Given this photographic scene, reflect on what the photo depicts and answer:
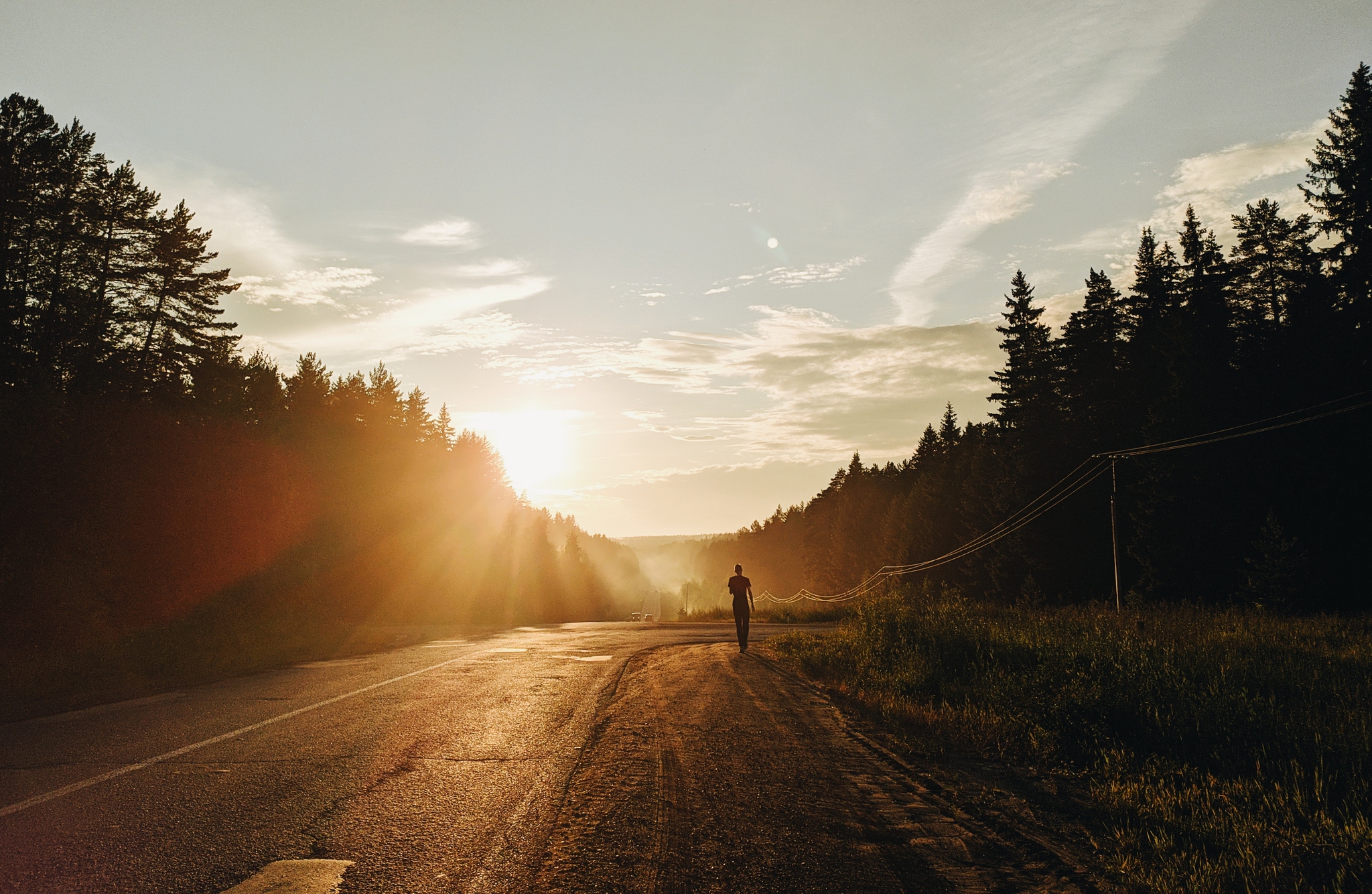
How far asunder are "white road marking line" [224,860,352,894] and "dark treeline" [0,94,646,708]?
14597 millimetres

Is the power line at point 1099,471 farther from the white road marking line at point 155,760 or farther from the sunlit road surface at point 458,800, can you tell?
the white road marking line at point 155,760

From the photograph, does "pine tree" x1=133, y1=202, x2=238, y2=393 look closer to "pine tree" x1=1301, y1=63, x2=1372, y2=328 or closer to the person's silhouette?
the person's silhouette

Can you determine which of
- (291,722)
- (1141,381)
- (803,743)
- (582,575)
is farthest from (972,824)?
(582,575)

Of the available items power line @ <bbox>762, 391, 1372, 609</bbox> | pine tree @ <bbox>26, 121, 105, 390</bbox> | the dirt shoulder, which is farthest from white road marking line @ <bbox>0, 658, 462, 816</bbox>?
pine tree @ <bbox>26, 121, 105, 390</bbox>

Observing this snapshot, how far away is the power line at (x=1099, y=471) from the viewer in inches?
1126

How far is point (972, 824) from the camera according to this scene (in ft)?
16.3

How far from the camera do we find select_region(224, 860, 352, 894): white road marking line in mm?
3635

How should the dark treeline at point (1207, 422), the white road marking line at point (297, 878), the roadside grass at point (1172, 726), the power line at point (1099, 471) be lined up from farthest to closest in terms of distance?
the dark treeline at point (1207, 422) < the power line at point (1099, 471) < the roadside grass at point (1172, 726) < the white road marking line at point (297, 878)

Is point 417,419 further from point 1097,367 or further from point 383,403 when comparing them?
point 1097,367

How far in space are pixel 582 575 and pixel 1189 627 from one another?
9562 centimetres

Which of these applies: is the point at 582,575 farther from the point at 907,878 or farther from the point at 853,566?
the point at 907,878

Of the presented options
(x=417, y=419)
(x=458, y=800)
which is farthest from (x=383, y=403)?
(x=458, y=800)

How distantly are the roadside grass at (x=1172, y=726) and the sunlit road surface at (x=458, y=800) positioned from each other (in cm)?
133

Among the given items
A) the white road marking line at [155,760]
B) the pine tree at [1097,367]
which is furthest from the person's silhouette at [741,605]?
the pine tree at [1097,367]
